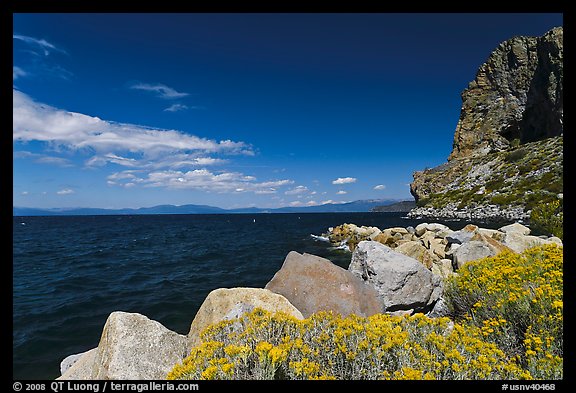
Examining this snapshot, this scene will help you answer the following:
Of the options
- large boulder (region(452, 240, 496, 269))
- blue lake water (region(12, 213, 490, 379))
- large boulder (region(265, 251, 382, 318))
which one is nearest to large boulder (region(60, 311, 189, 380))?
large boulder (region(265, 251, 382, 318))

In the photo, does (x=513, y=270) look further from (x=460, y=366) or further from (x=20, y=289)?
(x=20, y=289)

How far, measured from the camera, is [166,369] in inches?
189

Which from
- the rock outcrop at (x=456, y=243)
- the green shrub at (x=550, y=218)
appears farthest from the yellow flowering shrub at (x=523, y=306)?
the green shrub at (x=550, y=218)

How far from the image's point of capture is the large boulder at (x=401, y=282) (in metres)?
9.69

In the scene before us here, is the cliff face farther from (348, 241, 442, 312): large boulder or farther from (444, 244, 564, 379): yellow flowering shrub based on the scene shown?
(444, 244, 564, 379): yellow flowering shrub

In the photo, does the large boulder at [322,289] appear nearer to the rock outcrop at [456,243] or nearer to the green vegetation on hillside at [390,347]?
the green vegetation on hillside at [390,347]

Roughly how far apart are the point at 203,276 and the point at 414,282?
17.6 metres

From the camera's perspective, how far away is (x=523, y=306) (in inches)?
193

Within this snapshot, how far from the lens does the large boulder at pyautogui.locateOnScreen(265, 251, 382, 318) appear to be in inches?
312

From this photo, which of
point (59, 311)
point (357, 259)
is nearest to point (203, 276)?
point (59, 311)
